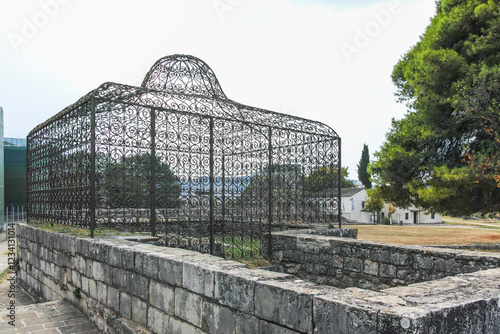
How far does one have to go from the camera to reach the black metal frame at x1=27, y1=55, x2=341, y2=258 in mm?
6102

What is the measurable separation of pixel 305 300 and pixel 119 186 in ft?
15.3

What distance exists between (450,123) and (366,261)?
840 cm

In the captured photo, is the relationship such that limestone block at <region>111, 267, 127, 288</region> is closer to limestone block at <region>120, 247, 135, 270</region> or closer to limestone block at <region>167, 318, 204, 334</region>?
limestone block at <region>120, 247, 135, 270</region>

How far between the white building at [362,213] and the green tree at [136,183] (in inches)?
1324

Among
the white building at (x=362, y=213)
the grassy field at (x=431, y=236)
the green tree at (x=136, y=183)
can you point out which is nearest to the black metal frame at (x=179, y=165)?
the green tree at (x=136, y=183)

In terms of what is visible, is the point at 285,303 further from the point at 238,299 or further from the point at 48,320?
the point at 48,320

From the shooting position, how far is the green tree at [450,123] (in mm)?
10805

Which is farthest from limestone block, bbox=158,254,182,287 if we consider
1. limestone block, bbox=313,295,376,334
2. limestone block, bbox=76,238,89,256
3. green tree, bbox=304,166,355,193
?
green tree, bbox=304,166,355,193

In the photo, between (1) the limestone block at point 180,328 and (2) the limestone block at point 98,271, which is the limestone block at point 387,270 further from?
(2) the limestone block at point 98,271

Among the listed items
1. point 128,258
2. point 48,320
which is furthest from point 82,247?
point 128,258

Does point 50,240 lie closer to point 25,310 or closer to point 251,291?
point 25,310

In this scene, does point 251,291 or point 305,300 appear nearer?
point 305,300

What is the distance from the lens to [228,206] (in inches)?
348

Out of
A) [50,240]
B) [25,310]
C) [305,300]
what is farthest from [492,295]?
[50,240]
